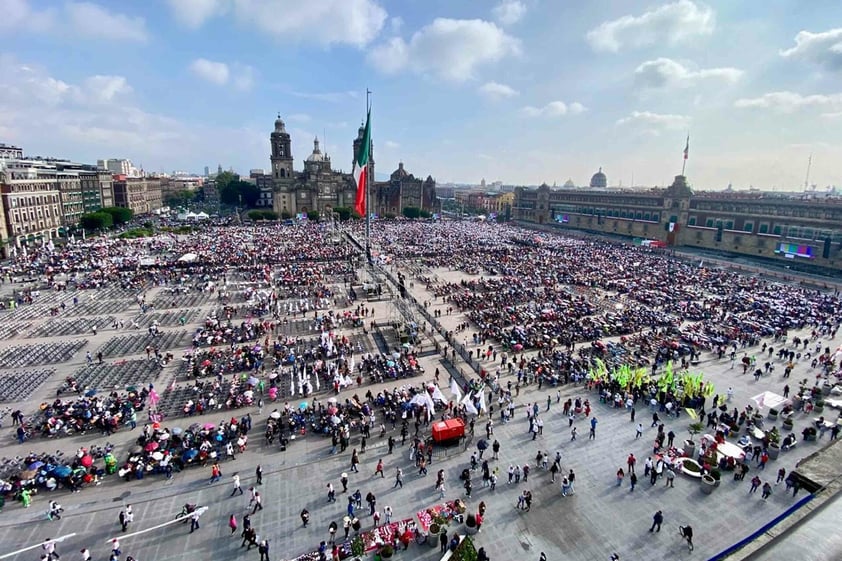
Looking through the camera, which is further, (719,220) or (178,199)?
(178,199)

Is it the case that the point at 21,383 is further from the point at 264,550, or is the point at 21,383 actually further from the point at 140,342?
the point at 264,550

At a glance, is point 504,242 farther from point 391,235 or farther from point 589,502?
point 589,502

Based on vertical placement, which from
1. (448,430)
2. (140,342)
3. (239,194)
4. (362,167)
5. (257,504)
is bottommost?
(257,504)

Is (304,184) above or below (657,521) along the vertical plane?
above

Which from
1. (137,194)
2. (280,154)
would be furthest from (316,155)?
(137,194)

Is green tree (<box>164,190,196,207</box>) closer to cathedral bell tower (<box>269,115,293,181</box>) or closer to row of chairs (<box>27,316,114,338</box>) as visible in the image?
cathedral bell tower (<box>269,115,293,181</box>)

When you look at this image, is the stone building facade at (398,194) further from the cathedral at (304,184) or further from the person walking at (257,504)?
the person walking at (257,504)

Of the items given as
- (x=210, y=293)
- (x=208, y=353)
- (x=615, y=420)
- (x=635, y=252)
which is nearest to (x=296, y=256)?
(x=210, y=293)
